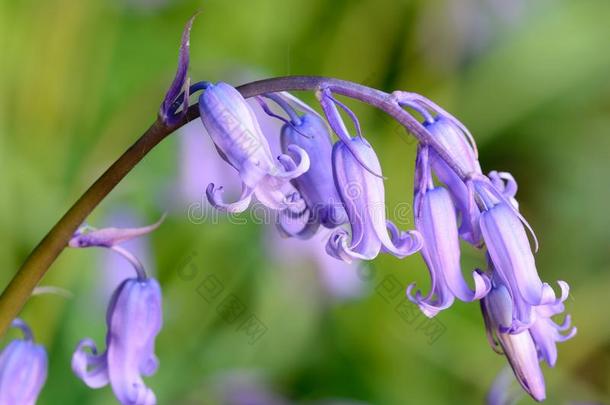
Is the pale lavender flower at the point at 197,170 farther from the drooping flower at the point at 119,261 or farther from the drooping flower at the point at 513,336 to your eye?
the drooping flower at the point at 513,336

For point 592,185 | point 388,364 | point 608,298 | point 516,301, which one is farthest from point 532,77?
point 516,301

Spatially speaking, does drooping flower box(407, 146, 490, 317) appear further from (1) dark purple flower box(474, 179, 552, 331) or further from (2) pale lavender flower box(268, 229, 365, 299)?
(2) pale lavender flower box(268, 229, 365, 299)

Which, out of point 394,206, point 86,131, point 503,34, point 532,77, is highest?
point 86,131

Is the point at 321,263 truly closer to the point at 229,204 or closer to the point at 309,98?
the point at 309,98

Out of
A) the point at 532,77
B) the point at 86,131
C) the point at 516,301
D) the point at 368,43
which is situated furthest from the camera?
the point at 532,77

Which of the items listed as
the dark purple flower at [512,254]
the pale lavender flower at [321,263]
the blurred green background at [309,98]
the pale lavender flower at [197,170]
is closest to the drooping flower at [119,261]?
the blurred green background at [309,98]

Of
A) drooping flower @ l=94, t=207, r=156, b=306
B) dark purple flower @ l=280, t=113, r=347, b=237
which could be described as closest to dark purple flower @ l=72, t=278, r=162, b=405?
dark purple flower @ l=280, t=113, r=347, b=237

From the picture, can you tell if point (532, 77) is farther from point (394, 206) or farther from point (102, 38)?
point (102, 38)
